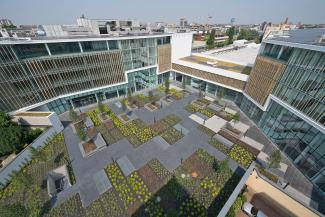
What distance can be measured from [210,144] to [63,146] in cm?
2787

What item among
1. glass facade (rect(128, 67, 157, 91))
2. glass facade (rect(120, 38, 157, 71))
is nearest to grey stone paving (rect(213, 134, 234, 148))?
glass facade (rect(128, 67, 157, 91))

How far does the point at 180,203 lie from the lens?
18578mm

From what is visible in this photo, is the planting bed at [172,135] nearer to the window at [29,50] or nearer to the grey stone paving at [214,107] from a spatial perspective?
the grey stone paving at [214,107]

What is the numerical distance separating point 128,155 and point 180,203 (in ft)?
36.8

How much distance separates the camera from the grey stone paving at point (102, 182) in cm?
2012

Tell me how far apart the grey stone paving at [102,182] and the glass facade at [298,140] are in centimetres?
2939

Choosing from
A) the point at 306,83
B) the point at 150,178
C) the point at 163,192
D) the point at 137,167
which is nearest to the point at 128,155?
the point at 137,167

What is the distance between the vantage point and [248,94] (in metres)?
32.4

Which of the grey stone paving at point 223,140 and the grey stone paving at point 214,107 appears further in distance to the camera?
the grey stone paving at point 214,107

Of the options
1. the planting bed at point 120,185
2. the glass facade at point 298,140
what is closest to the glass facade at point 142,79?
the planting bed at point 120,185

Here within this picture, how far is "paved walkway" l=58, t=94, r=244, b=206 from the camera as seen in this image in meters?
20.8

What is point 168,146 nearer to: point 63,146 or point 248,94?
point 63,146

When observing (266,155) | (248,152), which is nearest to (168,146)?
(248,152)

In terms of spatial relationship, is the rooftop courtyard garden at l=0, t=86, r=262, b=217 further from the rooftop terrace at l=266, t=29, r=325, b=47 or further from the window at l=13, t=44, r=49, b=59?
the rooftop terrace at l=266, t=29, r=325, b=47
